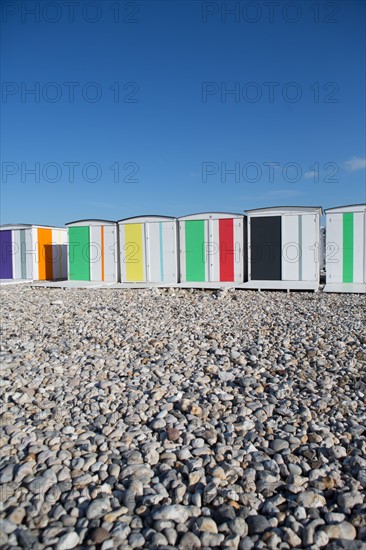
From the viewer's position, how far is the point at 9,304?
8883 millimetres

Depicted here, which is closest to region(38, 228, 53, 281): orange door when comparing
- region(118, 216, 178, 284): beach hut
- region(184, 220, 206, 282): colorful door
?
region(118, 216, 178, 284): beach hut

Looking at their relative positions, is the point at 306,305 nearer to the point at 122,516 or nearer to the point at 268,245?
the point at 268,245

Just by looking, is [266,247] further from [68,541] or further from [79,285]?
[68,541]

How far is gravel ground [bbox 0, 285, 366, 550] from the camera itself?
2018 millimetres

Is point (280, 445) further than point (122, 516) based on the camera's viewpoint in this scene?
Yes

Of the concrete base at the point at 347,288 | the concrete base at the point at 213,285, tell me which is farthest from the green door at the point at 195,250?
the concrete base at the point at 347,288

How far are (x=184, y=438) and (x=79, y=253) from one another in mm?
10579

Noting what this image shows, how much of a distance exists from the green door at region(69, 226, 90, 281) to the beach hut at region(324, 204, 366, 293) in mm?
6654

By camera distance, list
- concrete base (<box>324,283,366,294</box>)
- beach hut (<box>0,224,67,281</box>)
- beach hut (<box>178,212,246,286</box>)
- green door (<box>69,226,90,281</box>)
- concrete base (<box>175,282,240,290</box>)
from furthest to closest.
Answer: beach hut (<box>0,224,67,281</box>) < green door (<box>69,226,90,281</box>) < beach hut (<box>178,212,246,286</box>) < concrete base (<box>175,282,240,290</box>) < concrete base (<box>324,283,366,294</box>)

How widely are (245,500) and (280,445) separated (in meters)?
0.63

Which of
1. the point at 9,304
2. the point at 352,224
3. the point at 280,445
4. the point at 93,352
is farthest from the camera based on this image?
the point at 352,224

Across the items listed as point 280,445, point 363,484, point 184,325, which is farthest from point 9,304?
point 363,484

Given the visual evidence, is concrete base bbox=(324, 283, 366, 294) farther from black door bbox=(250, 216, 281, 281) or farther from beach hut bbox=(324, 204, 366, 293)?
black door bbox=(250, 216, 281, 281)

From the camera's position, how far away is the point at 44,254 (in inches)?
581
